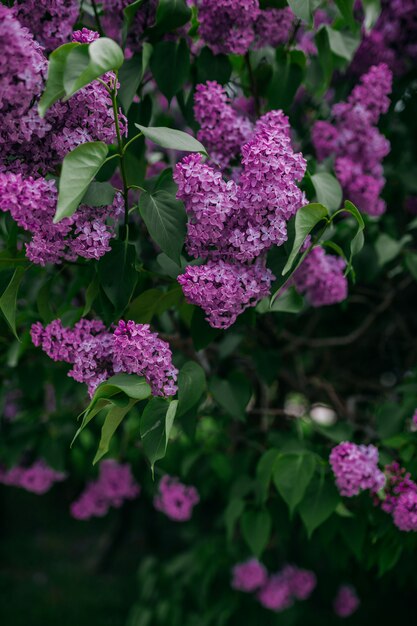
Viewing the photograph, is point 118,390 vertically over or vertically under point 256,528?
over

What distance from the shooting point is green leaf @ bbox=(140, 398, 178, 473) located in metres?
1.10

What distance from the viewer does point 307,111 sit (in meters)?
2.39

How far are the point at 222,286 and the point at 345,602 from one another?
311cm

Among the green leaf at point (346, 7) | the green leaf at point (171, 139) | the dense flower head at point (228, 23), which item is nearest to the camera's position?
the green leaf at point (171, 139)

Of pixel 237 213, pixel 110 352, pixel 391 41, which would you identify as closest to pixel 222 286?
pixel 237 213

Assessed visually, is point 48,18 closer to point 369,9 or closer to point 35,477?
point 369,9

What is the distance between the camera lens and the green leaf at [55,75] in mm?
979

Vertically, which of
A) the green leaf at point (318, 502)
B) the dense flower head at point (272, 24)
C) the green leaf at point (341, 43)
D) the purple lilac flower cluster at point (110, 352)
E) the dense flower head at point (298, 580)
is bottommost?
the dense flower head at point (298, 580)

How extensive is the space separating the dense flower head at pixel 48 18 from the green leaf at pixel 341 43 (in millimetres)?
635

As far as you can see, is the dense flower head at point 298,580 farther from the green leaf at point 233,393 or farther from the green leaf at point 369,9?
the green leaf at point 369,9

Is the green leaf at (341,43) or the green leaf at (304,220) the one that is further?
the green leaf at (341,43)

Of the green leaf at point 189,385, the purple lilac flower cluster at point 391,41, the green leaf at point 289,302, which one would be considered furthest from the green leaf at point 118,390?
the purple lilac flower cluster at point 391,41

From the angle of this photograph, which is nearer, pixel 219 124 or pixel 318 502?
pixel 219 124

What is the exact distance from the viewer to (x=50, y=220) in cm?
111
